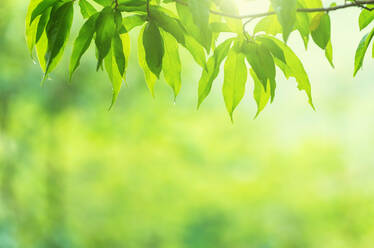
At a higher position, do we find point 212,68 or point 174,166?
point 212,68

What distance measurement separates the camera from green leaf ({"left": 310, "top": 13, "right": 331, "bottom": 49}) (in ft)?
2.02

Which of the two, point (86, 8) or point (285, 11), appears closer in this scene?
point (285, 11)

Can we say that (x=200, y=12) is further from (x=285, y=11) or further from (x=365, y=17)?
(x=365, y=17)

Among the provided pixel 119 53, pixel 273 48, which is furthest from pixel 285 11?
pixel 119 53

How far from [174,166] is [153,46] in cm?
749

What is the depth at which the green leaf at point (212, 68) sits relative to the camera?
0.58 metres

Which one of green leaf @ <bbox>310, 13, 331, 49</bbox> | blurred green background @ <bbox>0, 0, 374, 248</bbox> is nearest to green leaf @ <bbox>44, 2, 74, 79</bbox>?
green leaf @ <bbox>310, 13, 331, 49</bbox>

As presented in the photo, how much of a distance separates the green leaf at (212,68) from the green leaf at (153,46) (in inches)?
2.6

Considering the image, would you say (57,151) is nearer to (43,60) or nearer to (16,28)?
(16,28)

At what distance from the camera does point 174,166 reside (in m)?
7.99

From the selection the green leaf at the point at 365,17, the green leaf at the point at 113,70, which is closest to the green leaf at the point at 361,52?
the green leaf at the point at 365,17

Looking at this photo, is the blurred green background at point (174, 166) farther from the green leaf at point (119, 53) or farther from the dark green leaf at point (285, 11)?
the dark green leaf at point (285, 11)

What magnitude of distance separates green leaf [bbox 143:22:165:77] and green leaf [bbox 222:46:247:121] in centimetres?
10

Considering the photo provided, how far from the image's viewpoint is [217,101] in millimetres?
8898
